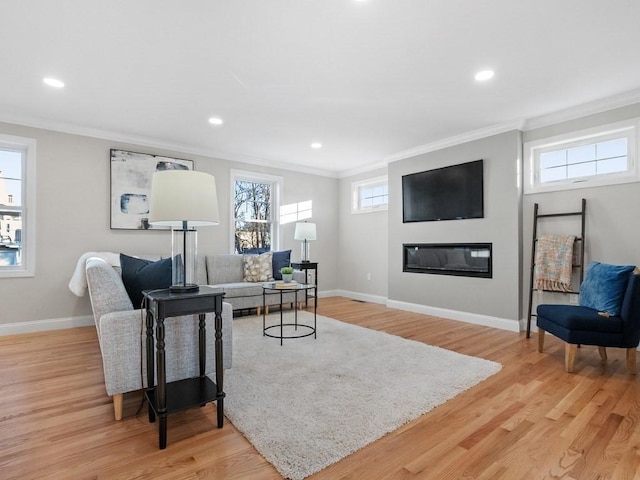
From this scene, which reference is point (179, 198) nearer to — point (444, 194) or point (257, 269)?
point (257, 269)

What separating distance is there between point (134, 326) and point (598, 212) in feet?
14.4

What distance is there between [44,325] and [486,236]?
5.57 m

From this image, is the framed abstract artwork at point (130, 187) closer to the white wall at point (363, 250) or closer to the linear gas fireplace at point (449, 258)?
the white wall at point (363, 250)

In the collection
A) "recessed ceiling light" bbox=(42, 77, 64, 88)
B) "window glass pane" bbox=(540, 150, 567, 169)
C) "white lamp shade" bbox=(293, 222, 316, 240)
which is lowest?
"white lamp shade" bbox=(293, 222, 316, 240)

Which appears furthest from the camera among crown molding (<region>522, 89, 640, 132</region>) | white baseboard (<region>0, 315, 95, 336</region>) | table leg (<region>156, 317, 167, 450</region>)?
white baseboard (<region>0, 315, 95, 336</region>)

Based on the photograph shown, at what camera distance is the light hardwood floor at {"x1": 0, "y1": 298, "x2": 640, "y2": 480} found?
1.56m

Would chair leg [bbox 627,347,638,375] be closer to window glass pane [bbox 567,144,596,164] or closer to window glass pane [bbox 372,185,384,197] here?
window glass pane [bbox 567,144,596,164]

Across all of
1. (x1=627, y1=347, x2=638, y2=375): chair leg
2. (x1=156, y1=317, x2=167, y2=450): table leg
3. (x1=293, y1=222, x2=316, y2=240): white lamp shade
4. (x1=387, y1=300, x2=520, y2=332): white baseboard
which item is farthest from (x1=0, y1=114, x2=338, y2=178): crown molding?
(x1=627, y1=347, x2=638, y2=375): chair leg

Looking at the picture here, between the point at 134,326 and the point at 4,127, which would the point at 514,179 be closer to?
the point at 134,326

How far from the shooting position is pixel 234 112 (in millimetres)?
3818

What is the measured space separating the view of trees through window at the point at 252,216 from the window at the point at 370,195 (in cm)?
162

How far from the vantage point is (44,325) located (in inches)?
161

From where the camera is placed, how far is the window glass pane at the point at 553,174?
12.8 ft

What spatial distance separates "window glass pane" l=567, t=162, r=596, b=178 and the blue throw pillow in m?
1.16
